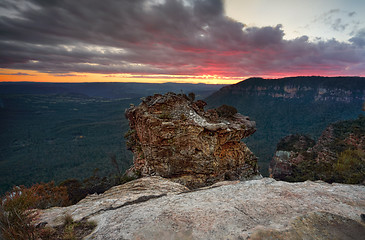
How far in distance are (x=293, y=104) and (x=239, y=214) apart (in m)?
166

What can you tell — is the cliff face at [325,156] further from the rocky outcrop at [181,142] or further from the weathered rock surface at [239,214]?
the weathered rock surface at [239,214]

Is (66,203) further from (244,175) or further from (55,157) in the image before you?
(55,157)

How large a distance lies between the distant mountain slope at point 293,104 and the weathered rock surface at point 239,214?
243 ft

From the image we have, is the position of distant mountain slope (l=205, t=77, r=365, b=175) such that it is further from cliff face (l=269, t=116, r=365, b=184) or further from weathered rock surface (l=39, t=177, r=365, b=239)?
weathered rock surface (l=39, t=177, r=365, b=239)

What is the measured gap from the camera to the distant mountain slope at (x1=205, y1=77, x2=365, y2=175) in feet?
349

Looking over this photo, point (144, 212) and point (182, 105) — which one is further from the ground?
point (182, 105)

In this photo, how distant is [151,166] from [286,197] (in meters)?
12.8

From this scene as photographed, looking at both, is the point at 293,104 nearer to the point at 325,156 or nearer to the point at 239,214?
the point at 325,156

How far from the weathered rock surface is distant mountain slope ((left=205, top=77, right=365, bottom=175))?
7421 centimetres

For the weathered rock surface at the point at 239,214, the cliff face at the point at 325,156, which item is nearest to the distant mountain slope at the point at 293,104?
the cliff face at the point at 325,156

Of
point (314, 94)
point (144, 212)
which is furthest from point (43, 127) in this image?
point (314, 94)

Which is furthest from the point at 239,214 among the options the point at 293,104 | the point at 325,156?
the point at 293,104

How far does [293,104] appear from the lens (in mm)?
144250

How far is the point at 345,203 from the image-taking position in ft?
22.5
